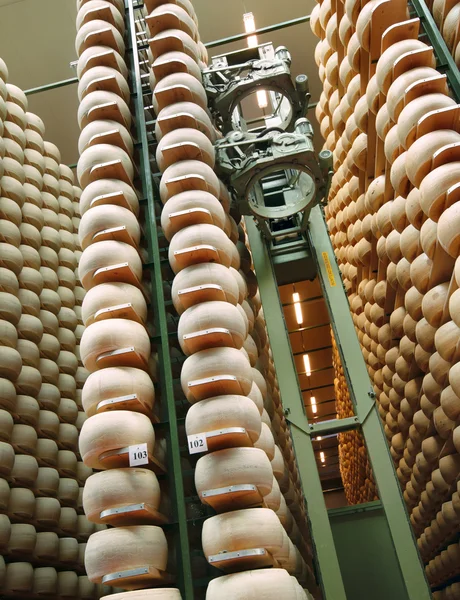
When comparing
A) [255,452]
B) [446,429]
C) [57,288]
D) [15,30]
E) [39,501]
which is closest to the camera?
[255,452]

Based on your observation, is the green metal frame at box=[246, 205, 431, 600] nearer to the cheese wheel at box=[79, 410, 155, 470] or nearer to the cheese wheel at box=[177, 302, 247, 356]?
the cheese wheel at box=[177, 302, 247, 356]

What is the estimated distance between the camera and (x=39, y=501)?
4.01 metres

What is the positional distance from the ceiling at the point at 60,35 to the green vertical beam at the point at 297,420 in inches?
184

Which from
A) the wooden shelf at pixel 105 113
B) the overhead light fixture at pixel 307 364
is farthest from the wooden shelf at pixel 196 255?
the overhead light fixture at pixel 307 364

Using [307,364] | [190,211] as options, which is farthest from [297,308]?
[190,211]

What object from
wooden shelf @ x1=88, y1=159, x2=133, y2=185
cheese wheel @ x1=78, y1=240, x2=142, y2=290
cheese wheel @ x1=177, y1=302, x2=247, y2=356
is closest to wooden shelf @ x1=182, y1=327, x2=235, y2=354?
cheese wheel @ x1=177, y1=302, x2=247, y2=356

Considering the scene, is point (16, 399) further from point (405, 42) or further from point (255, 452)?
point (405, 42)

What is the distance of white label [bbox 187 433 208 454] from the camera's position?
8.19 feet

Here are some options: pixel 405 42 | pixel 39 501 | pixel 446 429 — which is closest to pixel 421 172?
pixel 405 42

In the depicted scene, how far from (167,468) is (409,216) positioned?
1813 millimetres

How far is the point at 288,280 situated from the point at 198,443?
83.1 inches

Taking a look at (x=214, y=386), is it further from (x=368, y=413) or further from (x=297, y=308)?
(x=297, y=308)

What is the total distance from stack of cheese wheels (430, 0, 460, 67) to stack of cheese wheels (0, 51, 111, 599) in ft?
10.8

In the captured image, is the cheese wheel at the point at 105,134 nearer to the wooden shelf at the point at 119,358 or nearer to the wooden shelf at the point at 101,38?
the wooden shelf at the point at 101,38
